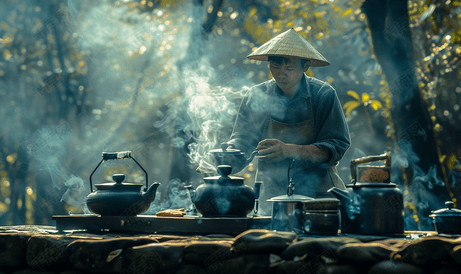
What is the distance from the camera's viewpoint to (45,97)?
411 inches

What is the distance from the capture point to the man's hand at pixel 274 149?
372cm

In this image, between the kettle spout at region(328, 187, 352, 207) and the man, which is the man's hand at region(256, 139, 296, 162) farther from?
the kettle spout at region(328, 187, 352, 207)

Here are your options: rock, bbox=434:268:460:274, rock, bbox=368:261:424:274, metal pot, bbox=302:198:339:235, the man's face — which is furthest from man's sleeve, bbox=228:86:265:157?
rock, bbox=434:268:460:274

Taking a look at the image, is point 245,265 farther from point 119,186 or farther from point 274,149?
point 119,186

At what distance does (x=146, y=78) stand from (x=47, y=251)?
8970 millimetres

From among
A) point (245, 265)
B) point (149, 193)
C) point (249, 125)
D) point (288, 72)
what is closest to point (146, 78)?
point (249, 125)

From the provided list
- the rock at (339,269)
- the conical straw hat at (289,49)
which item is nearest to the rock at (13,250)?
the rock at (339,269)

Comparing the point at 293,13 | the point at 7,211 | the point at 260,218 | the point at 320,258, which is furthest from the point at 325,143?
the point at 7,211

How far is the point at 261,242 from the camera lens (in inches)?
102

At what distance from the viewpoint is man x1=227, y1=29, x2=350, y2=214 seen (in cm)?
396

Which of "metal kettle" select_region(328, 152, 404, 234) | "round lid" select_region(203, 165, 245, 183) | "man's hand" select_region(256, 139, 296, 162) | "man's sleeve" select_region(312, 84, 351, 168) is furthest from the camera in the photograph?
"man's sleeve" select_region(312, 84, 351, 168)

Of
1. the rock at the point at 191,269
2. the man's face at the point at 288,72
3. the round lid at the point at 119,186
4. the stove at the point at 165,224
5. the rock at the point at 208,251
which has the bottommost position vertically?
the rock at the point at 191,269

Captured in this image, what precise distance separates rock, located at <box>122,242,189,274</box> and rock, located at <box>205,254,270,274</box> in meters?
0.24

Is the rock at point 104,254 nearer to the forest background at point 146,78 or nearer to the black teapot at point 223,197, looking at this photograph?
the black teapot at point 223,197
